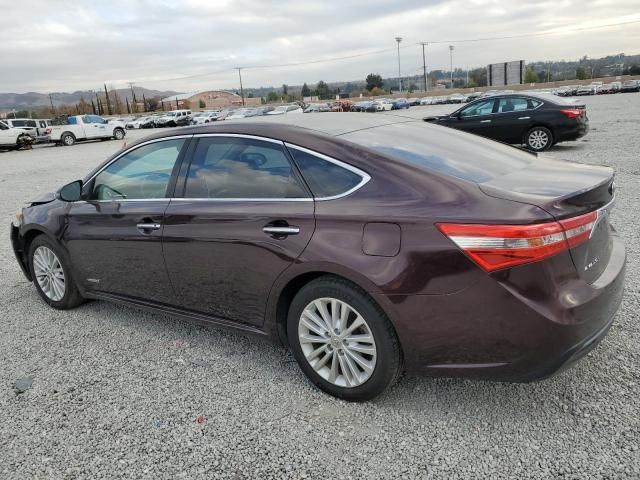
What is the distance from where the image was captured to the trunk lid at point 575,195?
2.62 metres

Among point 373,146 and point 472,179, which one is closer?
point 472,179

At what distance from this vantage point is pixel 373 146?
313 centimetres

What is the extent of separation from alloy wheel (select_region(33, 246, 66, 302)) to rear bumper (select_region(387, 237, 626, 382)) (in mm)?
3302

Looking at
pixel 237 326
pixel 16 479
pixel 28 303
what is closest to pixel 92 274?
pixel 28 303

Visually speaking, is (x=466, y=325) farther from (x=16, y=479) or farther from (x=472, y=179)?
(x=16, y=479)

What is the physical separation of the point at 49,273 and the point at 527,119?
1153 cm

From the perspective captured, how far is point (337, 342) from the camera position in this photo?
9.98 feet

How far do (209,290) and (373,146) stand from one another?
1.42 m

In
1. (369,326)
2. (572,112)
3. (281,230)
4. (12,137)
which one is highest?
(281,230)

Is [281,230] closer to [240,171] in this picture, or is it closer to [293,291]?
[293,291]

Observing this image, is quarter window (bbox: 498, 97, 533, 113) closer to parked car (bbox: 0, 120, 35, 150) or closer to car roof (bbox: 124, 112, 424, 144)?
car roof (bbox: 124, 112, 424, 144)

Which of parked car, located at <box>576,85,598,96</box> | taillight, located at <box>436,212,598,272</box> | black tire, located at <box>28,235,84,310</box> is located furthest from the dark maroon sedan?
parked car, located at <box>576,85,598,96</box>

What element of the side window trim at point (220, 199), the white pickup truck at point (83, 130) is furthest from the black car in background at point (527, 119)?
the white pickup truck at point (83, 130)

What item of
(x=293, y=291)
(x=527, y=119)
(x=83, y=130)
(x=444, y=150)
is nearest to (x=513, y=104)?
(x=527, y=119)
